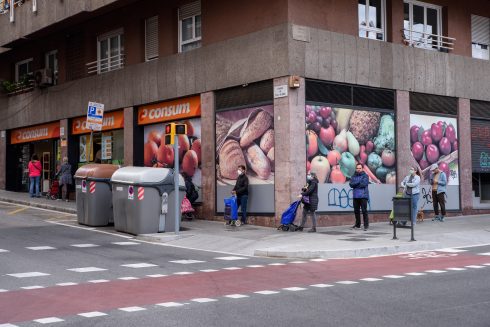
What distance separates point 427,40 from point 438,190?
17.3 ft

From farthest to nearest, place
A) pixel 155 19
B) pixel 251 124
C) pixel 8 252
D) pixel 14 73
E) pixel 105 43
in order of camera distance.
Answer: pixel 14 73 → pixel 105 43 → pixel 155 19 → pixel 251 124 → pixel 8 252

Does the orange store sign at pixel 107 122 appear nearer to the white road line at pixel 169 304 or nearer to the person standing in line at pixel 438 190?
the person standing in line at pixel 438 190

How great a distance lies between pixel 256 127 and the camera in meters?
18.2

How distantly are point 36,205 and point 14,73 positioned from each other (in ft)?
37.5

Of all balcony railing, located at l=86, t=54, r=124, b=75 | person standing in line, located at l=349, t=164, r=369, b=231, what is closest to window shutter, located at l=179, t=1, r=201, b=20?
balcony railing, located at l=86, t=54, r=124, b=75

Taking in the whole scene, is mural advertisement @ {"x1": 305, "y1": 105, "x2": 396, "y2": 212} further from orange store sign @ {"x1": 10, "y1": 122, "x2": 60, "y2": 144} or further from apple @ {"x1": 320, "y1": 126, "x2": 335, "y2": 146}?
orange store sign @ {"x1": 10, "y1": 122, "x2": 60, "y2": 144}

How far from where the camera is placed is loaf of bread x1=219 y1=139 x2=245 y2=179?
18.8m

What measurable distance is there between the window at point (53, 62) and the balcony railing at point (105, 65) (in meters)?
2.85

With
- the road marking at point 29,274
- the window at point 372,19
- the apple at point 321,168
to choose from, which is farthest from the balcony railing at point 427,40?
the road marking at point 29,274

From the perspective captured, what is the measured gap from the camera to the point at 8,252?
12492mm

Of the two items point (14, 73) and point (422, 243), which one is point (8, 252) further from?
point (14, 73)

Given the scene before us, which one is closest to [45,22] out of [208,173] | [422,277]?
[208,173]

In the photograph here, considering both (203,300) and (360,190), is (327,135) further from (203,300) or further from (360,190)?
(203,300)

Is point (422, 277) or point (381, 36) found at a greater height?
point (381, 36)
